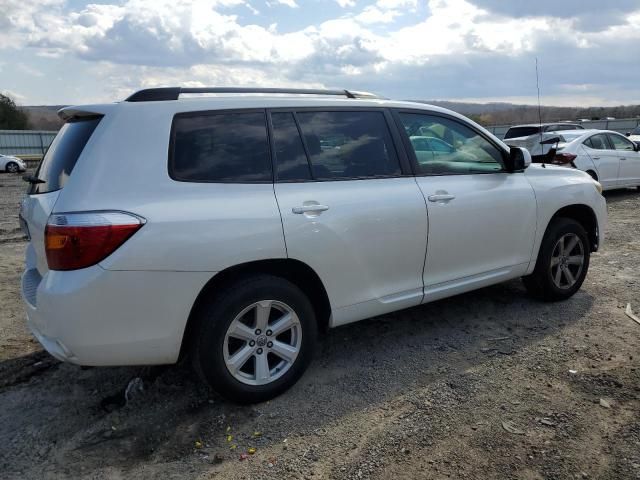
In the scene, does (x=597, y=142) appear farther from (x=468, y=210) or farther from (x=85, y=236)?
(x=85, y=236)

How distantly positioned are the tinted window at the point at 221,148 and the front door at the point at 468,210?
1.23 meters

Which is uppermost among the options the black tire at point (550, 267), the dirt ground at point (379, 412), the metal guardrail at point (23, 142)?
the metal guardrail at point (23, 142)

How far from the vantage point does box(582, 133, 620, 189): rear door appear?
11.5m

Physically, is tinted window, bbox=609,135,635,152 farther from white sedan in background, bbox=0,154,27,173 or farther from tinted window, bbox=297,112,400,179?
white sedan in background, bbox=0,154,27,173

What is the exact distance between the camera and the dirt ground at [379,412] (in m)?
2.83

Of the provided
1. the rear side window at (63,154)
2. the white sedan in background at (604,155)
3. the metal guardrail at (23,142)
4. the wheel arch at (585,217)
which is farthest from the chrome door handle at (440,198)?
the metal guardrail at (23,142)

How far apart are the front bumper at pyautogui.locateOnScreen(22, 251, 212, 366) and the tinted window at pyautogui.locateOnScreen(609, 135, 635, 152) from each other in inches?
464

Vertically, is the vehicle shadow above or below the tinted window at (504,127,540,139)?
below

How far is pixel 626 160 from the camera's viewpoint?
39.7 ft

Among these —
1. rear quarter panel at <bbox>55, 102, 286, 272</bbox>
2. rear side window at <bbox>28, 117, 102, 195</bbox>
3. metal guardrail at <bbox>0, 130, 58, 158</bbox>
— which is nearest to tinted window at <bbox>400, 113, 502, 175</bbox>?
rear quarter panel at <bbox>55, 102, 286, 272</bbox>

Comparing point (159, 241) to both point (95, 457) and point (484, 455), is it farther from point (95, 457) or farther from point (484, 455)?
point (484, 455)

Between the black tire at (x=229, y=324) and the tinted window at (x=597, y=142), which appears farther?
the tinted window at (x=597, y=142)

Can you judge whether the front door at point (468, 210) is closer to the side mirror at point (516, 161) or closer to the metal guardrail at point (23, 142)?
the side mirror at point (516, 161)

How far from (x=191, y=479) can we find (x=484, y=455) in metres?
1.52
